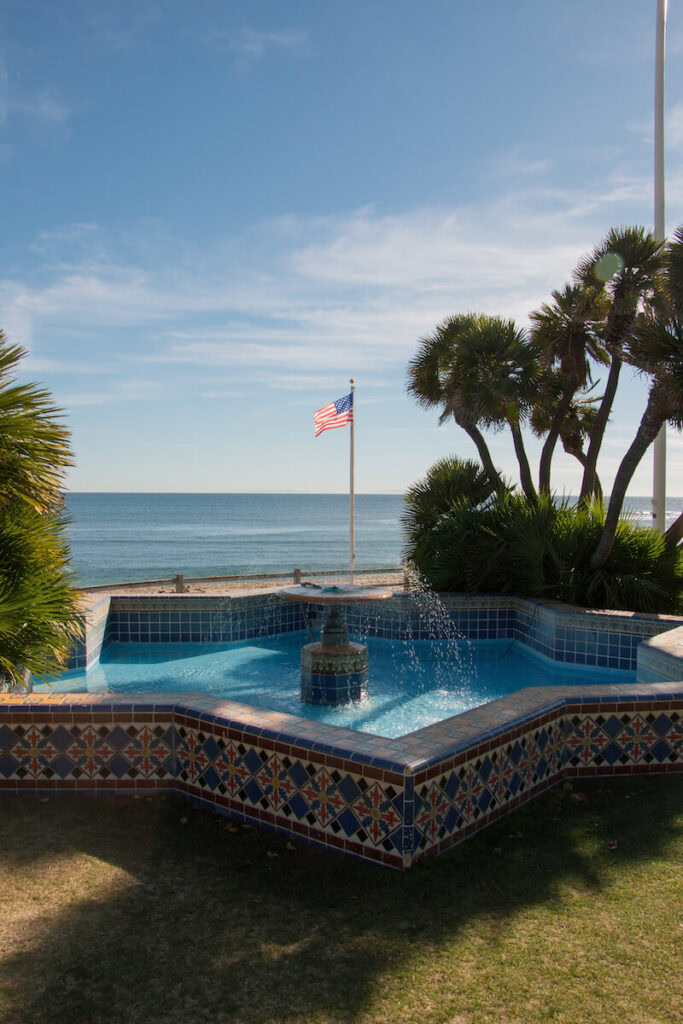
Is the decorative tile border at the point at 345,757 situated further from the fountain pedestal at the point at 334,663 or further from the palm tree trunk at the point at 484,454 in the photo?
the palm tree trunk at the point at 484,454

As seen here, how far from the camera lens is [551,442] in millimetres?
15172

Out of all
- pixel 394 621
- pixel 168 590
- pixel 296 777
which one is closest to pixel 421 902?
pixel 296 777

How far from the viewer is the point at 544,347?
15.5m

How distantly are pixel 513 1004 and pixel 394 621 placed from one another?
8.27 metres

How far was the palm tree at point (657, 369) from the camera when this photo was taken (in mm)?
10531

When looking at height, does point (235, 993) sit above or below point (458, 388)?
below

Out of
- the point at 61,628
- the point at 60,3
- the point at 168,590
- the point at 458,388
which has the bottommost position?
the point at 168,590

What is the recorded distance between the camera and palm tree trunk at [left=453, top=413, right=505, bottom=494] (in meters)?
14.0

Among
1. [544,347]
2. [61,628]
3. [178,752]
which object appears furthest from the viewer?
[544,347]

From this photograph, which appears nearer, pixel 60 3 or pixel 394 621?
pixel 60 3

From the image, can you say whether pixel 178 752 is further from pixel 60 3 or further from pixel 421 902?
pixel 60 3

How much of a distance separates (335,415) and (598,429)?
16.3ft

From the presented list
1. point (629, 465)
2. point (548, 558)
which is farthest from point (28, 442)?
point (629, 465)

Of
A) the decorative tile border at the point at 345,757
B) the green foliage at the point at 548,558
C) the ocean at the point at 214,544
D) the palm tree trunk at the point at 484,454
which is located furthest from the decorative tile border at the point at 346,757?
the ocean at the point at 214,544
